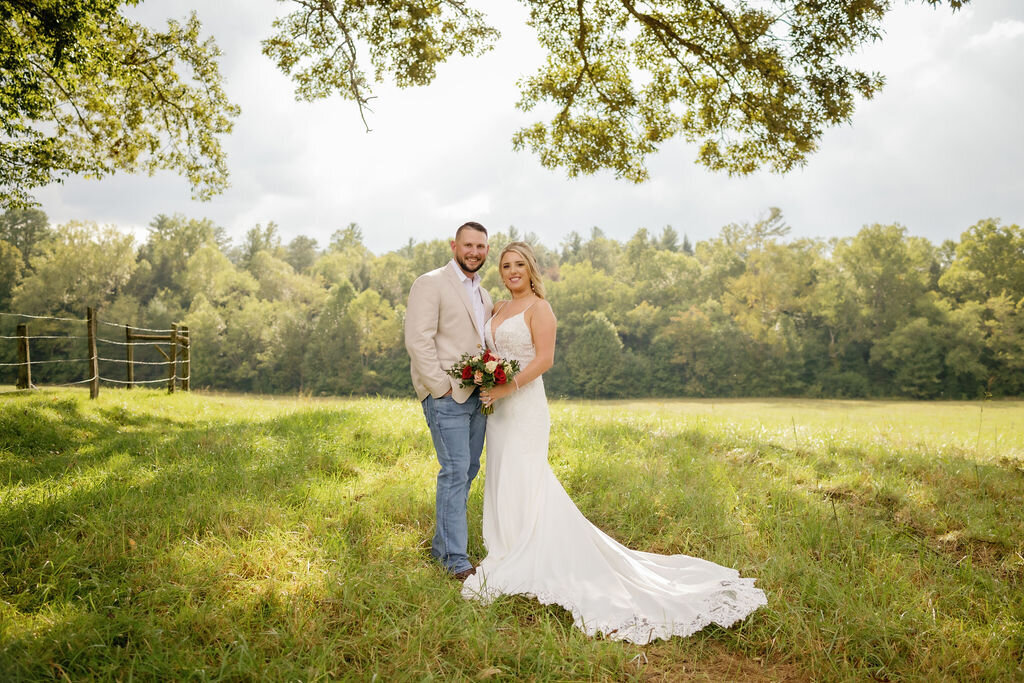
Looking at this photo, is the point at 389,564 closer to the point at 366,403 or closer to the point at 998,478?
the point at 998,478

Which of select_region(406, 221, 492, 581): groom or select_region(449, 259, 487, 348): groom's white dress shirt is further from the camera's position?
select_region(449, 259, 487, 348): groom's white dress shirt

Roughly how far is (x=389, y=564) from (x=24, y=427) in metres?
7.04

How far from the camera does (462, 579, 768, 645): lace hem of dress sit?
352 cm

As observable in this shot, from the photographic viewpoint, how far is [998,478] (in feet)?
22.2

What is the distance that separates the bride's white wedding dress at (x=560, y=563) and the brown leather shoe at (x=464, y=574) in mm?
130

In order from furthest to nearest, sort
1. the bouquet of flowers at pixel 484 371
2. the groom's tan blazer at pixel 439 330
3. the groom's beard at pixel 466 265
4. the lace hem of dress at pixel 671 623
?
the groom's beard at pixel 466 265 → the groom's tan blazer at pixel 439 330 → the bouquet of flowers at pixel 484 371 → the lace hem of dress at pixel 671 623

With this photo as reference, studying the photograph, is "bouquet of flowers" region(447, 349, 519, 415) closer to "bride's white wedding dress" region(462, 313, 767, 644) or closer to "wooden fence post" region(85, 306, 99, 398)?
"bride's white wedding dress" region(462, 313, 767, 644)

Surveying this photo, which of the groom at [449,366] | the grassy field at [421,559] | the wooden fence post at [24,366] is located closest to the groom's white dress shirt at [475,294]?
the groom at [449,366]

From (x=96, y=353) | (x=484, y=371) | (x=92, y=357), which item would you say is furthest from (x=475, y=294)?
(x=96, y=353)

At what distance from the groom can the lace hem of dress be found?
58cm

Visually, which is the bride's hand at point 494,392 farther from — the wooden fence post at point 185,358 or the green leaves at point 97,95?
the wooden fence post at point 185,358

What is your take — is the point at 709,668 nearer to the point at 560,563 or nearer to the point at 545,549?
the point at 560,563

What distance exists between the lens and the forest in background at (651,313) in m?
41.1

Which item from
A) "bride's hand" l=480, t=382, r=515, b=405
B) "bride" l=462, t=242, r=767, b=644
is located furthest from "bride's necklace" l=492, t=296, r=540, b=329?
"bride's hand" l=480, t=382, r=515, b=405
